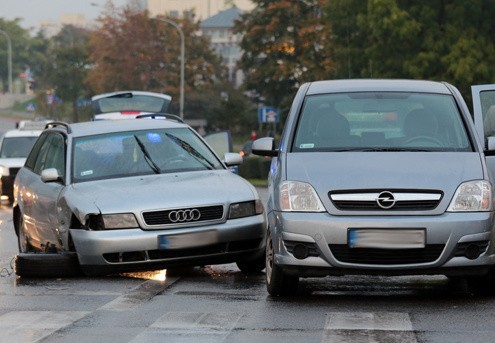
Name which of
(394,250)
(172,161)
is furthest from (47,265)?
(394,250)

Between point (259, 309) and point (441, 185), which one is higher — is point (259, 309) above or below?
below

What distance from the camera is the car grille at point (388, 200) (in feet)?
34.2

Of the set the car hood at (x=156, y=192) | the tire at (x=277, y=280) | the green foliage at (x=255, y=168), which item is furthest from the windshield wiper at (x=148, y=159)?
the green foliage at (x=255, y=168)

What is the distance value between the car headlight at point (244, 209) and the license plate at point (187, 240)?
30 centimetres

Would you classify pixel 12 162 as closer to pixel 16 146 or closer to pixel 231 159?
pixel 16 146

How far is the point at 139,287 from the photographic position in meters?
12.0

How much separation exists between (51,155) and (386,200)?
5.19m

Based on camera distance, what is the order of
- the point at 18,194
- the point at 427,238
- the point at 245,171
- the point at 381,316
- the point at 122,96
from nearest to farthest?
1. the point at 381,316
2. the point at 427,238
3. the point at 18,194
4. the point at 122,96
5. the point at 245,171

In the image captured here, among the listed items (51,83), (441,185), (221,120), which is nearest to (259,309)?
(441,185)

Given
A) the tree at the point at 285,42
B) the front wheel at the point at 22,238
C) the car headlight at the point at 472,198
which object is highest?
the car headlight at the point at 472,198

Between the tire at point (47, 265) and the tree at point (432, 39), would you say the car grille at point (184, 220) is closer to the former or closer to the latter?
the tire at point (47, 265)

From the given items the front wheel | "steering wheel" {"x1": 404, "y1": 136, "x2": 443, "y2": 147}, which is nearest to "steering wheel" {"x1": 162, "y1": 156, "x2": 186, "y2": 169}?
the front wheel

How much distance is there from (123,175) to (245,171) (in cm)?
3822

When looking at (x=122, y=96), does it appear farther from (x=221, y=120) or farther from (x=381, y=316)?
(x=221, y=120)
